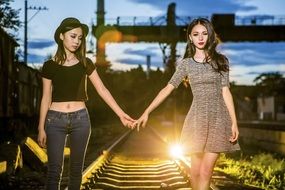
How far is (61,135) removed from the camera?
4512 mm

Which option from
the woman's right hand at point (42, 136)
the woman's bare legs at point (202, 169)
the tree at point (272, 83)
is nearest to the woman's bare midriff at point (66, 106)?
the woman's right hand at point (42, 136)

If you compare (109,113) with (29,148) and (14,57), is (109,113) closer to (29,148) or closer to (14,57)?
(14,57)

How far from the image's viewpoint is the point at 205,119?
4.42 m

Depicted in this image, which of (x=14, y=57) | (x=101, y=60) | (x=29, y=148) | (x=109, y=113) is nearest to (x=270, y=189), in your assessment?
(x=29, y=148)

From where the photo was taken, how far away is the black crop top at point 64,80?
4480 mm

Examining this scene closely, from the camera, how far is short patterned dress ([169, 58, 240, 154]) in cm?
440

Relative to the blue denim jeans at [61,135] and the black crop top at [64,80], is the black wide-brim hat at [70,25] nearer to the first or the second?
the black crop top at [64,80]

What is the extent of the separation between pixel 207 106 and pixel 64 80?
44.2 inches

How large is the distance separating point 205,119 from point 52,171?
127 cm

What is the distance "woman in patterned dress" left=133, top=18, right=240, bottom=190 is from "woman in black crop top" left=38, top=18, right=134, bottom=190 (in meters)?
0.83

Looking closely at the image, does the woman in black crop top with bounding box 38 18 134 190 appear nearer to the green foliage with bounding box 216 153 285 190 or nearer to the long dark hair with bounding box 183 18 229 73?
the long dark hair with bounding box 183 18 229 73

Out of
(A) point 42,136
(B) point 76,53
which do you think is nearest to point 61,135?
(A) point 42,136

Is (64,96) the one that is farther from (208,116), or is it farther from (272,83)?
(272,83)

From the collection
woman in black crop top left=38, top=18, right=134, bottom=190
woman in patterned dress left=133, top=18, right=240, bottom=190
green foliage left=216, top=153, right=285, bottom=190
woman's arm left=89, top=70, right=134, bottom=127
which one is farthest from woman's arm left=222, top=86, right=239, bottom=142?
green foliage left=216, top=153, right=285, bottom=190
